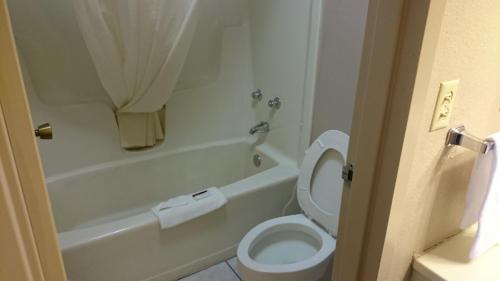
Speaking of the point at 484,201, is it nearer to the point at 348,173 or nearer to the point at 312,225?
the point at 348,173

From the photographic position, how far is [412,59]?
76 centimetres

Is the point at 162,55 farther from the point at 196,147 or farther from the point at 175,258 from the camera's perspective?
the point at 175,258

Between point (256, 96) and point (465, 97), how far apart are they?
65.0 inches

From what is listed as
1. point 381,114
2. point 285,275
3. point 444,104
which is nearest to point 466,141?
point 444,104

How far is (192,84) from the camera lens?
2.38m

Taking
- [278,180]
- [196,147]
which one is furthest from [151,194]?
[278,180]

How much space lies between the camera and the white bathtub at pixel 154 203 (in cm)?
170

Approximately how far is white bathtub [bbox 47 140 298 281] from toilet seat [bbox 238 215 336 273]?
0.87 ft

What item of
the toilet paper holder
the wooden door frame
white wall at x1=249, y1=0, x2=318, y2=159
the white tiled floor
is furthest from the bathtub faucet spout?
the toilet paper holder

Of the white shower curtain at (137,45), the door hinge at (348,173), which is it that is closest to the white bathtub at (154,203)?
the white shower curtain at (137,45)

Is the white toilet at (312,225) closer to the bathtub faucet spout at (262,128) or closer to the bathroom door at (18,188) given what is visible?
the bathtub faucet spout at (262,128)

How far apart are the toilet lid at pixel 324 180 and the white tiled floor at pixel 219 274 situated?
1.81ft

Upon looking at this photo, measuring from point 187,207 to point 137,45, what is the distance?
86cm

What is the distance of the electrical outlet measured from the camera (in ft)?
2.74
